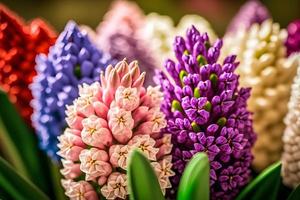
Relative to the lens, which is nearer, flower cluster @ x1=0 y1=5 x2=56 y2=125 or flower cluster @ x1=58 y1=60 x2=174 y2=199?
flower cluster @ x1=58 y1=60 x2=174 y2=199

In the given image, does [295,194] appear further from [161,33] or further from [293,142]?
[161,33]

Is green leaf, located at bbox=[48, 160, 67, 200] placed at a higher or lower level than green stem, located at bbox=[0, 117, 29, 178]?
lower

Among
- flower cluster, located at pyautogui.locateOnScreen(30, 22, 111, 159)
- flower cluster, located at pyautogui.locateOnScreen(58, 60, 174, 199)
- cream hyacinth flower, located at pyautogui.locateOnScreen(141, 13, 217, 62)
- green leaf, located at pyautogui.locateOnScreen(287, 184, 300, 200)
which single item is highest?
cream hyacinth flower, located at pyautogui.locateOnScreen(141, 13, 217, 62)

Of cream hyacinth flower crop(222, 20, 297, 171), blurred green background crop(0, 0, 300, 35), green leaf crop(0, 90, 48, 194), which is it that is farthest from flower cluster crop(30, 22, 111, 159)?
blurred green background crop(0, 0, 300, 35)

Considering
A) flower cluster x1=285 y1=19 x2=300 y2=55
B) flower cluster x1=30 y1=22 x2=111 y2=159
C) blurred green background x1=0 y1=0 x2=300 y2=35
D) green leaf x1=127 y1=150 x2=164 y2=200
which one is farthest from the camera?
blurred green background x1=0 y1=0 x2=300 y2=35

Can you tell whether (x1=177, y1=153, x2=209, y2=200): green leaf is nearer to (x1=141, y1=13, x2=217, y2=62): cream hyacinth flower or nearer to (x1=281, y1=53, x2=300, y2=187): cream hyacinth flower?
(x1=281, y1=53, x2=300, y2=187): cream hyacinth flower

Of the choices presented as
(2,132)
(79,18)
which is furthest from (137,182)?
(79,18)
